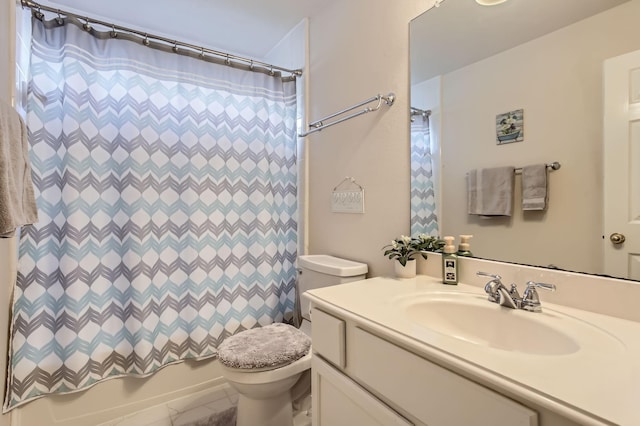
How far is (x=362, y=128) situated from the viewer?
153 cm

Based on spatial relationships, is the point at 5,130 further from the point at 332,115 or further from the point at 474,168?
the point at 474,168

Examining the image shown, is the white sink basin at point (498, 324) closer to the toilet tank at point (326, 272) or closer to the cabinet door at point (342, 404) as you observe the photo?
the cabinet door at point (342, 404)

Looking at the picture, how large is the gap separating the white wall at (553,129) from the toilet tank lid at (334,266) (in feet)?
1.64

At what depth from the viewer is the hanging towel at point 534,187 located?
93 cm

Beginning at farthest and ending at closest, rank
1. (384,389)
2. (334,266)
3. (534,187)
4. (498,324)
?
(334,266)
(534,187)
(498,324)
(384,389)

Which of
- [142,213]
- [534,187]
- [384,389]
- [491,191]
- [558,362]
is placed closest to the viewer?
[558,362]

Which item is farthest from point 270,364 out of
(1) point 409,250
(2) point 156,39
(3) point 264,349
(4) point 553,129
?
(2) point 156,39

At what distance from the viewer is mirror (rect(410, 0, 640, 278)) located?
0.82 m

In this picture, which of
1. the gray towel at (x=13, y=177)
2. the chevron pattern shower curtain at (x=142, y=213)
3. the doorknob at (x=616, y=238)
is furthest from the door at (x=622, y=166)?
the gray towel at (x=13, y=177)

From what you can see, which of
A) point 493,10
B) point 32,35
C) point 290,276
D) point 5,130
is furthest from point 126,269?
point 493,10

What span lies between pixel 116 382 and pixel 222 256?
32.0 inches

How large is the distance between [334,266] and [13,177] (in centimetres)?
123

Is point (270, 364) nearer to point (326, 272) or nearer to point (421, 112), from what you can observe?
point (326, 272)

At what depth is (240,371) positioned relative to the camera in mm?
1202
